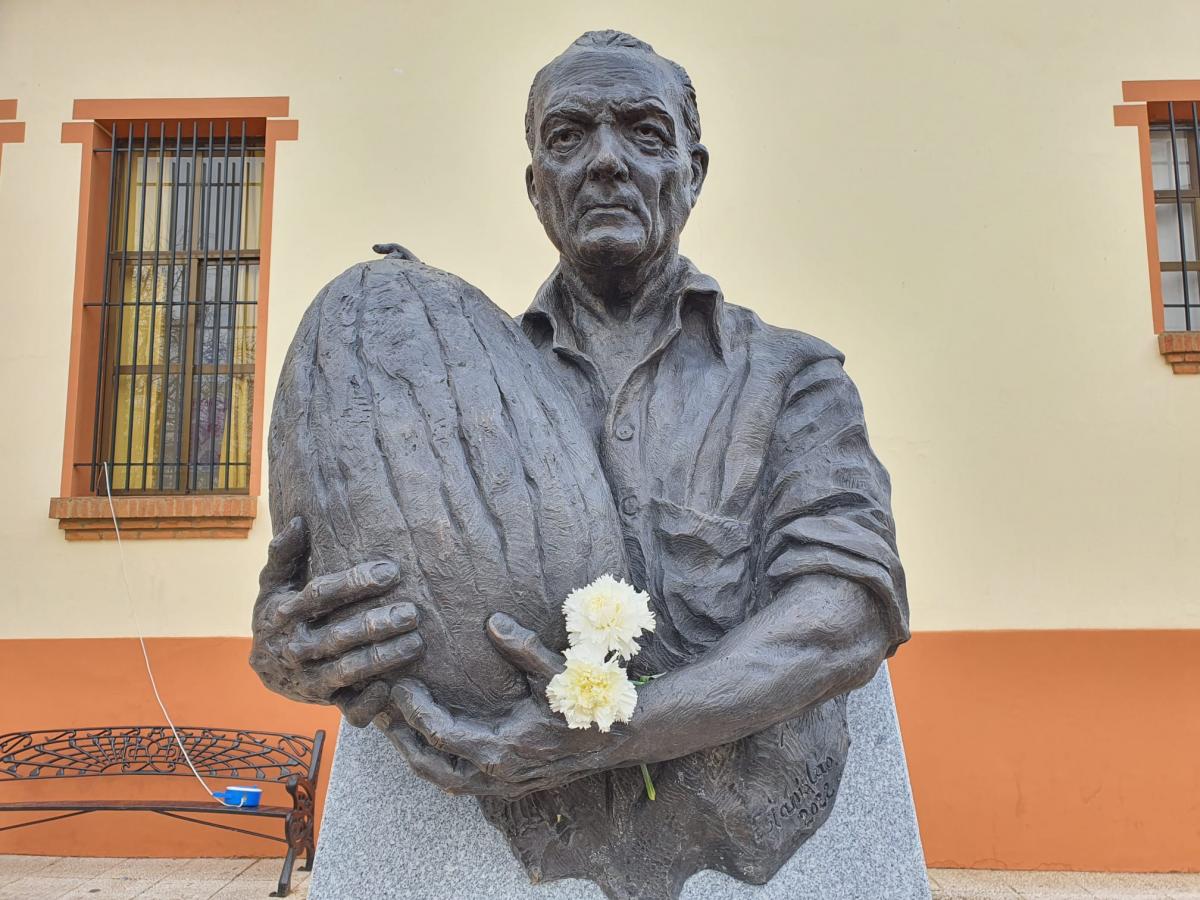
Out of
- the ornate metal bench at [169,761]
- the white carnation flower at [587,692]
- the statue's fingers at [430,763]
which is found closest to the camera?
the white carnation flower at [587,692]

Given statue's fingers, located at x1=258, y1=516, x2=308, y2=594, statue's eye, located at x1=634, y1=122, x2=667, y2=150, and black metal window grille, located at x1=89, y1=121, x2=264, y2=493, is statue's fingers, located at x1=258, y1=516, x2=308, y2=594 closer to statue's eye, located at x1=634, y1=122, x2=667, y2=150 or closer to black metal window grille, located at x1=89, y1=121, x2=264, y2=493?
statue's eye, located at x1=634, y1=122, x2=667, y2=150

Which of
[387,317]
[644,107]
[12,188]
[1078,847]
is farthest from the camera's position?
[12,188]

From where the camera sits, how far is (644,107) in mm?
1640

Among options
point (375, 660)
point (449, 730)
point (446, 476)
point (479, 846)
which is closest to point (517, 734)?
point (449, 730)

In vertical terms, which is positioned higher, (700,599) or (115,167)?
(115,167)

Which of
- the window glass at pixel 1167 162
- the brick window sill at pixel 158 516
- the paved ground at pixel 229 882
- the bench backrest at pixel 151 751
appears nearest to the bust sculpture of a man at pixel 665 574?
the paved ground at pixel 229 882

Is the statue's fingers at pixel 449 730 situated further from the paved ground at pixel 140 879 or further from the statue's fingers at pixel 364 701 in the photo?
the paved ground at pixel 140 879

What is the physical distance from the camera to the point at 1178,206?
566 cm

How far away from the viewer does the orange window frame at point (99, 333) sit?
17.2ft

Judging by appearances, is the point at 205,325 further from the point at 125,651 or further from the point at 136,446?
the point at 125,651

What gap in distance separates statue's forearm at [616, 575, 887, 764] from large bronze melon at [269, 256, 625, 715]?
0.53ft

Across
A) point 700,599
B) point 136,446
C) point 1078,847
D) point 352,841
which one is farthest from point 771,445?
point 136,446

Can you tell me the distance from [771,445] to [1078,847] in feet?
13.6

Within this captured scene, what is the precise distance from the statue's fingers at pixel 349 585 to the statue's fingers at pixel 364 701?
0.39ft
